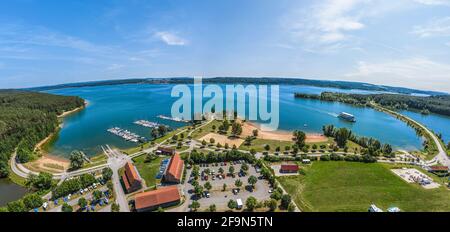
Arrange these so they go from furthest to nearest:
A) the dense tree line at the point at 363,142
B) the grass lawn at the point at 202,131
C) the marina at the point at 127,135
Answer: the grass lawn at the point at 202,131 < the marina at the point at 127,135 < the dense tree line at the point at 363,142

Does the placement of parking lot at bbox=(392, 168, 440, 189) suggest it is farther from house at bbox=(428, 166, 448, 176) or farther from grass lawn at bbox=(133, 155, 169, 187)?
grass lawn at bbox=(133, 155, 169, 187)

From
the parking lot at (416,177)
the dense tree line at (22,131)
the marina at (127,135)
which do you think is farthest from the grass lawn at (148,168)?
the parking lot at (416,177)

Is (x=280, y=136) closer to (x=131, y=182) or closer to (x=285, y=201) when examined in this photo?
(x=285, y=201)

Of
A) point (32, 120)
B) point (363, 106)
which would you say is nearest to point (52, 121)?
point (32, 120)

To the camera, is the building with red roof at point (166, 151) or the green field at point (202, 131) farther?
the green field at point (202, 131)

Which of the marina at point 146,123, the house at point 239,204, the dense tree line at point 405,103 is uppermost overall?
the dense tree line at point 405,103

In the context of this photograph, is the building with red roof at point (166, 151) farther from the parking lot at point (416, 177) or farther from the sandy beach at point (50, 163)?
the parking lot at point (416, 177)

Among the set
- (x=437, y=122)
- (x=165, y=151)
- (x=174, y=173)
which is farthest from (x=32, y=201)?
(x=437, y=122)
